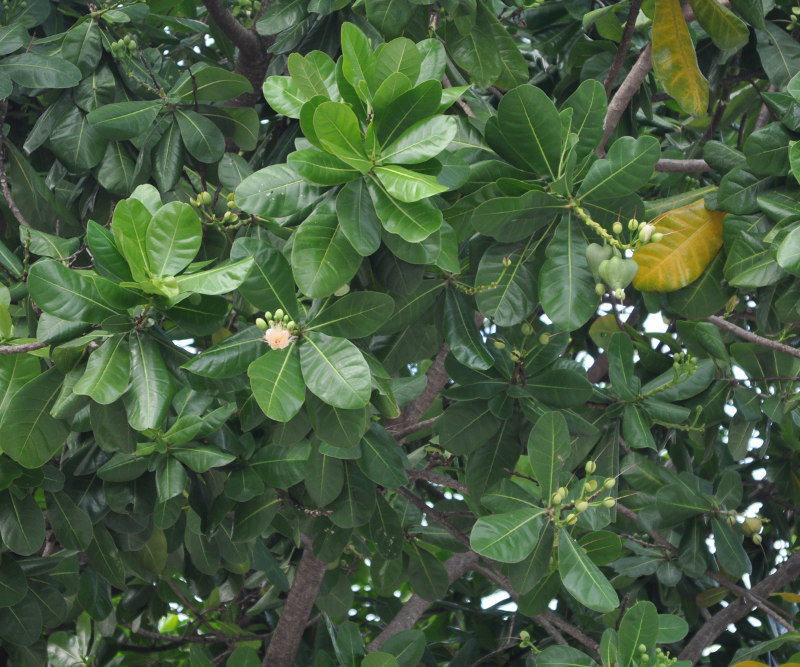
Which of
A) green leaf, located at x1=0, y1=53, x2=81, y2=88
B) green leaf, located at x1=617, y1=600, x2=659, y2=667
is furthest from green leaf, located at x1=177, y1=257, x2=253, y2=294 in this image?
green leaf, located at x1=617, y1=600, x2=659, y2=667

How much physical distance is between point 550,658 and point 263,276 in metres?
1.07

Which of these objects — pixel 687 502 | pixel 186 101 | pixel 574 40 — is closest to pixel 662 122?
pixel 574 40

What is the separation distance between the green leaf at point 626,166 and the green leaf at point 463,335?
418mm

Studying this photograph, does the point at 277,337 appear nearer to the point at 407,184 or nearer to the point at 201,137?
the point at 407,184

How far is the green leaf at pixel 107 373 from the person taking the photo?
162 centimetres

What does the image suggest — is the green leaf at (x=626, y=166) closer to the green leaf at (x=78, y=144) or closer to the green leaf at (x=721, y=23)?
the green leaf at (x=721, y=23)

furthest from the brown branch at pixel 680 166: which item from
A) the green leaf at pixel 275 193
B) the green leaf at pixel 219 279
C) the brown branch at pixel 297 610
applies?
the brown branch at pixel 297 610

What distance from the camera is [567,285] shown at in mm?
1807

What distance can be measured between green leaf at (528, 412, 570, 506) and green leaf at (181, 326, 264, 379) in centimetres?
58

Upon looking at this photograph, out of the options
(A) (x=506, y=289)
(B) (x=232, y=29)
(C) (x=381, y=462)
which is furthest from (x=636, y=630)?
(B) (x=232, y=29)

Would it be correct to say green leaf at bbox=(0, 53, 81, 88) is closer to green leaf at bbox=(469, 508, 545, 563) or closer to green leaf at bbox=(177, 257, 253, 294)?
green leaf at bbox=(177, 257, 253, 294)

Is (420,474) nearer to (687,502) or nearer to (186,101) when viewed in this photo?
(687,502)

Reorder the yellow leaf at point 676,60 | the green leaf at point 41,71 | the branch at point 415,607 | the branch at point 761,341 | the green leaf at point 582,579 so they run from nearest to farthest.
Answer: the green leaf at point 582,579 < the branch at point 761,341 < the yellow leaf at point 676,60 < the green leaf at point 41,71 < the branch at point 415,607

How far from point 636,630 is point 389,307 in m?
0.88
